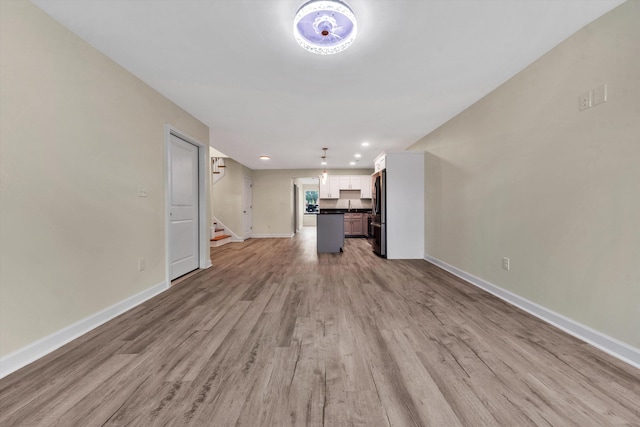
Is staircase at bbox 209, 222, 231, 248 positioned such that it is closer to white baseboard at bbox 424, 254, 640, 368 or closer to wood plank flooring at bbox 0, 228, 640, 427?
wood plank flooring at bbox 0, 228, 640, 427

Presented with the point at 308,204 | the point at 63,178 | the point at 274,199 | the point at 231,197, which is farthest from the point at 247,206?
the point at 63,178

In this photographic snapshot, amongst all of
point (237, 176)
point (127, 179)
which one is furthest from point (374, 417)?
point (237, 176)

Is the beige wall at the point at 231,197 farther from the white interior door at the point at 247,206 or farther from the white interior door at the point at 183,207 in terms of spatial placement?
the white interior door at the point at 183,207

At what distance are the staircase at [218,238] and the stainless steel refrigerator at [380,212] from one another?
4310 mm

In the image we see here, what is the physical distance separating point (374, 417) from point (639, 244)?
2003 mm

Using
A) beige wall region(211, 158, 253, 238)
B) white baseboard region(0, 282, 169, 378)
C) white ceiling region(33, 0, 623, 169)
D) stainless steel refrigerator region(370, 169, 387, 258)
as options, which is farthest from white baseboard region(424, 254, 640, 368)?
beige wall region(211, 158, 253, 238)

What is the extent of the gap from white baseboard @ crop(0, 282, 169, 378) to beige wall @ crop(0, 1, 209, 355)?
46 millimetres

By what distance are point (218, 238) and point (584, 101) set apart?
23.6ft

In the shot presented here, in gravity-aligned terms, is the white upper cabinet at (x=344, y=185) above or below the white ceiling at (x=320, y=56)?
below

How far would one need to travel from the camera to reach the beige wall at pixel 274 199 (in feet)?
28.3

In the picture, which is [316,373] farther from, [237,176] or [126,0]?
[237,176]

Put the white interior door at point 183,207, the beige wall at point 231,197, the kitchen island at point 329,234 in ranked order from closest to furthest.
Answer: the white interior door at point 183,207, the kitchen island at point 329,234, the beige wall at point 231,197

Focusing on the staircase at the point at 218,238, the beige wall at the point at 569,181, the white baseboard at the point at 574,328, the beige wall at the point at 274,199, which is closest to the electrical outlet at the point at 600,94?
the beige wall at the point at 569,181

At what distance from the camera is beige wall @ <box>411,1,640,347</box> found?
1632 millimetres
